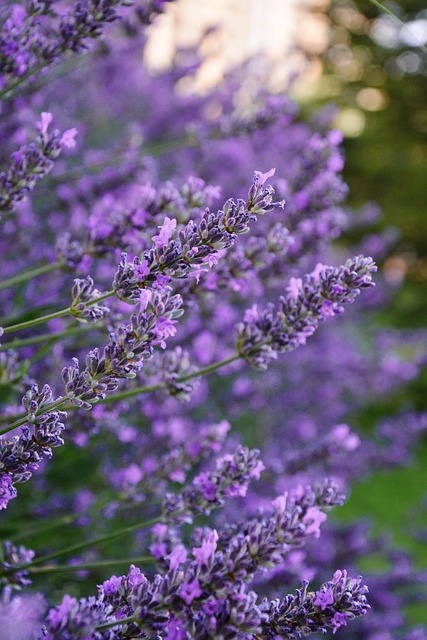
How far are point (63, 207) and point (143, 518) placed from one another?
794mm

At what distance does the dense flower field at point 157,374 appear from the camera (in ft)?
2.58

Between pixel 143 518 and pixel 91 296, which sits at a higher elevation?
pixel 91 296

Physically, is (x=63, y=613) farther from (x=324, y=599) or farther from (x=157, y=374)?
(x=157, y=374)

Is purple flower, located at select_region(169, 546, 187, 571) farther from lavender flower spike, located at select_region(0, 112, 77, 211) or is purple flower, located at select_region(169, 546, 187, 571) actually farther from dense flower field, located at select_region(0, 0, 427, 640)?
lavender flower spike, located at select_region(0, 112, 77, 211)

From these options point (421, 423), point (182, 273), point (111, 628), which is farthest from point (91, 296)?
point (421, 423)

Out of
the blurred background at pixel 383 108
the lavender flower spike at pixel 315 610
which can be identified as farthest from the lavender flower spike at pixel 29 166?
the blurred background at pixel 383 108

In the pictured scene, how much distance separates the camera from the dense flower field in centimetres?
79

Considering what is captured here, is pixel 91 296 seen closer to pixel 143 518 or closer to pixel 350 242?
pixel 143 518

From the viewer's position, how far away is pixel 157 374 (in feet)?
3.76

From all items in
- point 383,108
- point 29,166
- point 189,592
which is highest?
point 29,166

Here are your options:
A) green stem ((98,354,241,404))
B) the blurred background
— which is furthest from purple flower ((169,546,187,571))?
the blurred background

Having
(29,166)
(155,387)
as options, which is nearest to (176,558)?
(155,387)

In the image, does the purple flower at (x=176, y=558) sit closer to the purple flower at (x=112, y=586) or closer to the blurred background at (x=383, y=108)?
the purple flower at (x=112, y=586)

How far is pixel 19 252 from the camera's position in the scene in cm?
176
